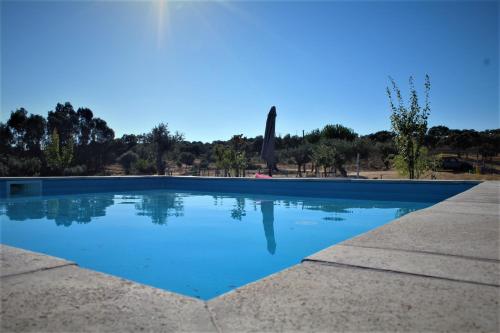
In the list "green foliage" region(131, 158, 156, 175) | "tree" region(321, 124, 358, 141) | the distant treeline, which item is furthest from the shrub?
"tree" region(321, 124, 358, 141)

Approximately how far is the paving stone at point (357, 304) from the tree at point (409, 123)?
13.4 meters

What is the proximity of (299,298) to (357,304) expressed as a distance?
0.25 m

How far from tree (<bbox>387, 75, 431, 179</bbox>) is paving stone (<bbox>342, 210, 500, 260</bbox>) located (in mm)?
10782

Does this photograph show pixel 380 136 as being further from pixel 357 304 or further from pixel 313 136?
pixel 357 304

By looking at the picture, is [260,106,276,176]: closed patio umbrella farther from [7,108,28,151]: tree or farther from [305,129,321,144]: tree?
[305,129,321,144]: tree

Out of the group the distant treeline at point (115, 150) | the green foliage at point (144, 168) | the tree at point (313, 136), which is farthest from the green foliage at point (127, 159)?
the tree at point (313, 136)

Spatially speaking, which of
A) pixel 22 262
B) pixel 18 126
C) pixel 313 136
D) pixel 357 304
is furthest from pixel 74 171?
pixel 313 136

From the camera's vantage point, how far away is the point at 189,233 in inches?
254

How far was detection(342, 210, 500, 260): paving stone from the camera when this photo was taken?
241cm

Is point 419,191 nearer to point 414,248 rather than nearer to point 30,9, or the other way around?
point 414,248

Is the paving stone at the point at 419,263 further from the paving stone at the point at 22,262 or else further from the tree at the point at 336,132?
the tree at the point at 336,132

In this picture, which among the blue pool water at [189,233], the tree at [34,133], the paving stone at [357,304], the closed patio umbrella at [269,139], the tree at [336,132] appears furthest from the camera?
the tree at [336,132]

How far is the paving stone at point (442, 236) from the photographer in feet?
7.92

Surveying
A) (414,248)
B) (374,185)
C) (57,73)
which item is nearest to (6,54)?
(57,73)
